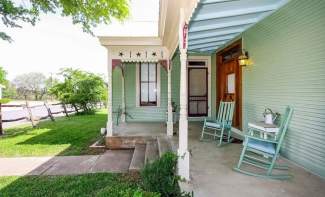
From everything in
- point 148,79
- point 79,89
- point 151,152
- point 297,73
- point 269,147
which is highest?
point 148,79

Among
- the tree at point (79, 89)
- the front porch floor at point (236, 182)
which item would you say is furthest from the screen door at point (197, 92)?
the tree at point (79, 89)

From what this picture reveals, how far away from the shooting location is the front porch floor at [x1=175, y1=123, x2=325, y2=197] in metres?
2.76

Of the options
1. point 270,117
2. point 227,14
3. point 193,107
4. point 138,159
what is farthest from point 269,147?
point 193,107

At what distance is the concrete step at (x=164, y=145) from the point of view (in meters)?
4.82

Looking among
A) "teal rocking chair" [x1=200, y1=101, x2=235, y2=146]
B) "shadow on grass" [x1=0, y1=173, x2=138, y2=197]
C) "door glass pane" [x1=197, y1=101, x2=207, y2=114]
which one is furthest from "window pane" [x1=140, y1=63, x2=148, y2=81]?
"shadow on grass" [x1=0, y1=173, x2=138, y2=197]

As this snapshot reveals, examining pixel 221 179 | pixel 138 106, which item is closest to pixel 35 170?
pixel 221 179

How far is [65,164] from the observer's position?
523 centimetres

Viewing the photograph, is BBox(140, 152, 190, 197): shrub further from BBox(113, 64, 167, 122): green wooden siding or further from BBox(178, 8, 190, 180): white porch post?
BBox(113, 64, 167, 122): green wooden siding

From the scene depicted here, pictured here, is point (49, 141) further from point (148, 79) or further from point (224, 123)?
point (224, 123)

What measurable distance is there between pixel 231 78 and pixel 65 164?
4.72 metres

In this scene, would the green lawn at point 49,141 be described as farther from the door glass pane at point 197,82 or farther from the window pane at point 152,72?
the door glass pane at point 197,82

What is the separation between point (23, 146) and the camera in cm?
682

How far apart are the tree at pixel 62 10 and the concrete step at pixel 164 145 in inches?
162

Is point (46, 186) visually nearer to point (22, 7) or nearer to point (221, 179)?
point (221, 179)
